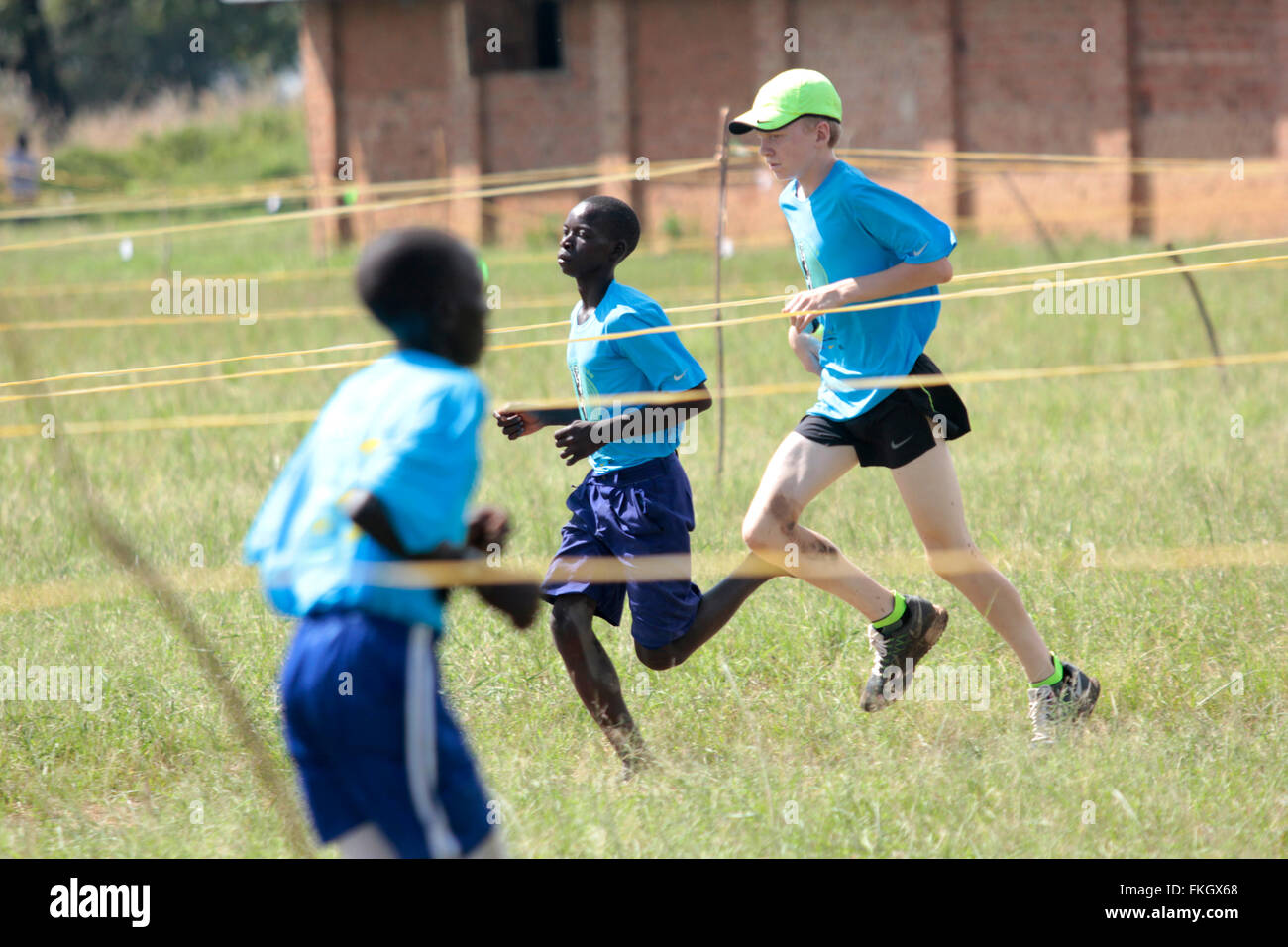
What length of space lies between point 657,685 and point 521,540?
6.41 feet

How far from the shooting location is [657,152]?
23500mm

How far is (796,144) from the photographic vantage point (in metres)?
4.36

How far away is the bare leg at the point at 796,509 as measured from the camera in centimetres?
434

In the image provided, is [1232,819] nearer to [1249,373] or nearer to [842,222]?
[842,222]

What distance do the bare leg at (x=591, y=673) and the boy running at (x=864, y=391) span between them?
1.85 ft

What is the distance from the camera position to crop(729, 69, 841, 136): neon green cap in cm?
430

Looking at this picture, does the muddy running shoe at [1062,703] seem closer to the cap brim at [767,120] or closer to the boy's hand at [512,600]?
the cap brim at [767,120]

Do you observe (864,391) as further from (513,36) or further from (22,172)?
(22,172)

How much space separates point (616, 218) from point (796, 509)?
1.00 metres

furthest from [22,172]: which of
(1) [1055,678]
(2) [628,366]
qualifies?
(1) [1055,678]
